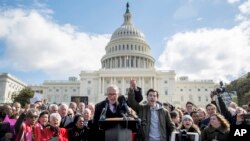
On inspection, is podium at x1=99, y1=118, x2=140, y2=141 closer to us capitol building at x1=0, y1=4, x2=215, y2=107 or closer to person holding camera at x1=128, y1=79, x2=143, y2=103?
person holding camera at x1=128, y1=79, x2=143, y2=103

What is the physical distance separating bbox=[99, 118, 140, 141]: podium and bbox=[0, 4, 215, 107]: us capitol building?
67.6 meters

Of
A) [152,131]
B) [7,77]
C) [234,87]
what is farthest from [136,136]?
[7,77]

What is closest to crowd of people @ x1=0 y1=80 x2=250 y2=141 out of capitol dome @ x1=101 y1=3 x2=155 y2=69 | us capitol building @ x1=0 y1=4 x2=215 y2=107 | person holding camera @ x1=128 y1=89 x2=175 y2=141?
person holding camera @ x1=128 y1=89 x2=175 y2=141

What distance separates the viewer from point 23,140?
6551 millimetres

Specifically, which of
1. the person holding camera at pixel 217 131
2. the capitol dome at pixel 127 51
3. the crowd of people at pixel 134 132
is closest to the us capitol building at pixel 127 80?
the capitol dome at pixel 127 51

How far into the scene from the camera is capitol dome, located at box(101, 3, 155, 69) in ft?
279

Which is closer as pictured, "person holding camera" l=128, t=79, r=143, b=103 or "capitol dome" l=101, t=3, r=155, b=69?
"person holding camera" l=128, t=79, r=143, b=103

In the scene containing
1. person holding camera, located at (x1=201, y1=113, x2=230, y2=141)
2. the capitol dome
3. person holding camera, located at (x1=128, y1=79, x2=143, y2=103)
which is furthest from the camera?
the capitol dome

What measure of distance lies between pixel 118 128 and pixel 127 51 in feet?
269

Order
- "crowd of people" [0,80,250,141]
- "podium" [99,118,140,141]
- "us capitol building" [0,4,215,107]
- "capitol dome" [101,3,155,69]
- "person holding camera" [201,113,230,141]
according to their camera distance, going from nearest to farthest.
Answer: "podium" [99,118,140,141]
"crowd of people" [0,80,250,141]
"person holding camera" [201,113,230,141]
"us capitol building" [0,4,215,107]
"capitol dome" [101,3,155,69]

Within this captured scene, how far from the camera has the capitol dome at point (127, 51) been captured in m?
85.2

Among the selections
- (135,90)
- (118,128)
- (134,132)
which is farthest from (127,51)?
(118,128)

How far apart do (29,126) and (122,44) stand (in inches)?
3292

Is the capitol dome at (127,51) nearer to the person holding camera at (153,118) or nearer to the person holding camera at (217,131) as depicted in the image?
the person holding camera at (153,118)
